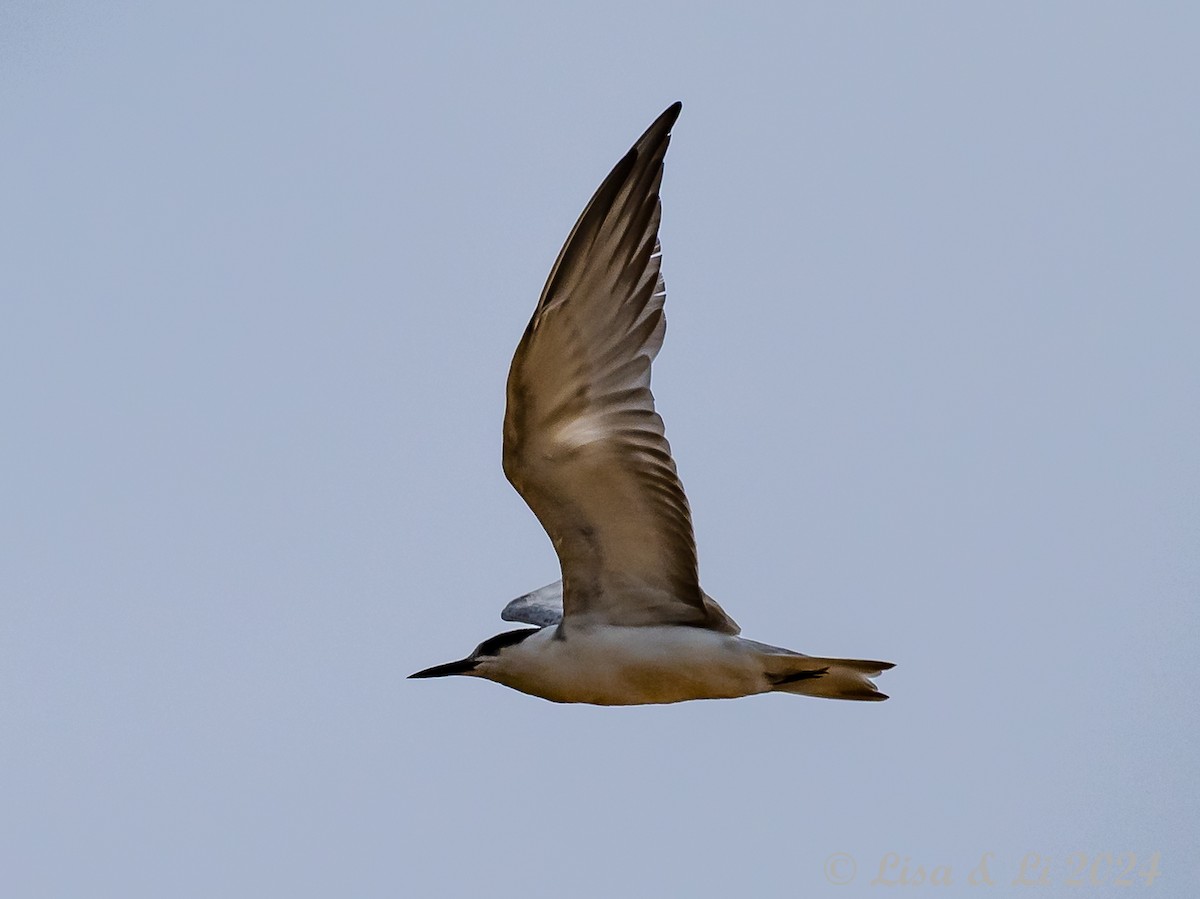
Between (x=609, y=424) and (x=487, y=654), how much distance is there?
1.19m

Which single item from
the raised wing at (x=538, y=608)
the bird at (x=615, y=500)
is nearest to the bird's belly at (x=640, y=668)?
the bird at (x=615, y=500)

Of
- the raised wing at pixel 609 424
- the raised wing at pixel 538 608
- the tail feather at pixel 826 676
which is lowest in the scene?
the tail feather at pixel 826 676

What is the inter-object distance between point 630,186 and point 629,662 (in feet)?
6.27

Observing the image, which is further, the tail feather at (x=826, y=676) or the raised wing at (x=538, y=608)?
the raised wing at (x=538, y=608)

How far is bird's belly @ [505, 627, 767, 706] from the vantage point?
730cm

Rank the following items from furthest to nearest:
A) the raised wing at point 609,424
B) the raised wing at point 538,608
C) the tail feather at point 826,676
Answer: the raised wing at point 538,608, the tail feather at point 826,676, the raised wing at point 609,424

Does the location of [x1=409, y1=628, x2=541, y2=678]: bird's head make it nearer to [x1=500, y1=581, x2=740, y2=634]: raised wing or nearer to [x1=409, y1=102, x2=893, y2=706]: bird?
[x1=409, y1=102, x2=893, y2=706]: bird

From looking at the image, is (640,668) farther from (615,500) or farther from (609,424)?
(609,424)

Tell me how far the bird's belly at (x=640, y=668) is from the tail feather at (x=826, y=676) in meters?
0.08

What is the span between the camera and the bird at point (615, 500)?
22.6ft

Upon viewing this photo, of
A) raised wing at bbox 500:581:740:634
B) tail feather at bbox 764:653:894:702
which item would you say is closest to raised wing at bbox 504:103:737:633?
tail feather at bbox 764:653:894:702

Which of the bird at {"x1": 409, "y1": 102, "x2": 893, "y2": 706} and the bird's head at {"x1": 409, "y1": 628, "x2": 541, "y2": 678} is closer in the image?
the bird at {"x1": 409, "y1": 102, "x2": 893, "y2": 706}

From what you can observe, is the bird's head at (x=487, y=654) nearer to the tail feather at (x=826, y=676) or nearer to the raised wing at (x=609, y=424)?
the raised wing at (x=609, y=424)

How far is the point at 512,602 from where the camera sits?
898 cm
